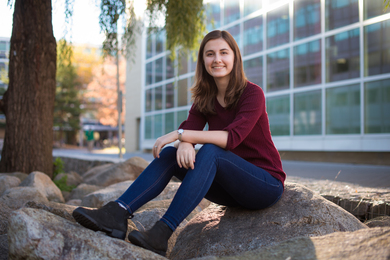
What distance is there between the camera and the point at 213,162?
2.01m

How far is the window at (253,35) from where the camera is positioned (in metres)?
13.8

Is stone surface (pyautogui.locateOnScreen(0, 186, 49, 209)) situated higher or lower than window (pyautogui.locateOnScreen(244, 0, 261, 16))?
lower

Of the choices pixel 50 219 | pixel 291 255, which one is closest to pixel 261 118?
pixel 291 255

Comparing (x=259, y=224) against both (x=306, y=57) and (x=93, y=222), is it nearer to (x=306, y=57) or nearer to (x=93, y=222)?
(x=93, y=222)

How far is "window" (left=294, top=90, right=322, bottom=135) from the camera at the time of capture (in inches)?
462

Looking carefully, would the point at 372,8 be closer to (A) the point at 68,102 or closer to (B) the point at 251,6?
(B) the point at 251,6

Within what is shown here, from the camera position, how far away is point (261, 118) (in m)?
2.39

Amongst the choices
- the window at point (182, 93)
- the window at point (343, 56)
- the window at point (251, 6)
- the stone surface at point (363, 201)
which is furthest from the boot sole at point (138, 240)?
the window at point (182, 93)

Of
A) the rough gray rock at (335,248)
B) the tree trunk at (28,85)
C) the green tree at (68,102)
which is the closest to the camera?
the rough gray rock at (335,248)

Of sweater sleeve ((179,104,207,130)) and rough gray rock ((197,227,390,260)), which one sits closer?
rough gray rock ((197,227,390,260))

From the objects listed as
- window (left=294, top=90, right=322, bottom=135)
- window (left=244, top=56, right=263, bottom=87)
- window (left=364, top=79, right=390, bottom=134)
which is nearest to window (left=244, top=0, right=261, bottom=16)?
window (left=244, top=56, right=263, bottom=87)

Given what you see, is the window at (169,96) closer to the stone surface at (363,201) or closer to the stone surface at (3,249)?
the stone surface at (363,201)

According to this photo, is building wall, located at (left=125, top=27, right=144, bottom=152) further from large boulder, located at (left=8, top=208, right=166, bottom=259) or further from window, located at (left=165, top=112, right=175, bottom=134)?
large boulder, located at (left=8, top=208, right=166, bottom=259)

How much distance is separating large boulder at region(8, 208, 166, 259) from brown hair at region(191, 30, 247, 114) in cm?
124
